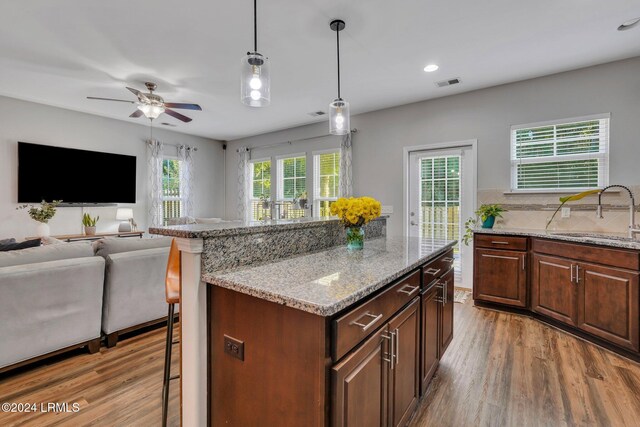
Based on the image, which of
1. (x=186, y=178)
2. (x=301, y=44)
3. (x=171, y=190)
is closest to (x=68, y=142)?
(x=171, y=190)

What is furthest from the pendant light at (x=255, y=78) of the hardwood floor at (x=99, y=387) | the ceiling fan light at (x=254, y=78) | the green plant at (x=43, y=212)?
the green plant at (x=43, y=212)

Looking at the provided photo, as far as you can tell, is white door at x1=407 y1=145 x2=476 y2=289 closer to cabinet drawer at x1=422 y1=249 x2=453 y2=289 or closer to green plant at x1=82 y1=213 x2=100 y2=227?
cabinet drawer at x1=422 y1=249 x2=453 y2=289

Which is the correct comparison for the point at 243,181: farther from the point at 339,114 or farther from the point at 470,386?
the point at 470,386

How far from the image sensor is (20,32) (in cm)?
271

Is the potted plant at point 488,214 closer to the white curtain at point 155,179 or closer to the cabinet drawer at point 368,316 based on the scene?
the cabinet drawer at point 368,316

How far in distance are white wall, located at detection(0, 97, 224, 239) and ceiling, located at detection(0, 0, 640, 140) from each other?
407 mm

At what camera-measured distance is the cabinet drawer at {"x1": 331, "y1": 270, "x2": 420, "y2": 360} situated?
3.39 ft

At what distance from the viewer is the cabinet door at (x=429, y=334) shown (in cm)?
177

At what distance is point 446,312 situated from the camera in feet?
7.25

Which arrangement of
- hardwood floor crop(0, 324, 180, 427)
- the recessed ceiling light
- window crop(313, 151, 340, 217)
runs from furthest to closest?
window crop(313, 151, 340, 217) → the recessed ceiling light → hardwood floor crop(0, 324, 180, 427)

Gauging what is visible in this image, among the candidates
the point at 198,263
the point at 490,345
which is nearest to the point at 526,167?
the point at 490,345

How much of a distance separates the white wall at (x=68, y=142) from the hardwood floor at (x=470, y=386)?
11.1ft

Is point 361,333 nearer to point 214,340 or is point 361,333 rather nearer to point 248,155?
point 214,340

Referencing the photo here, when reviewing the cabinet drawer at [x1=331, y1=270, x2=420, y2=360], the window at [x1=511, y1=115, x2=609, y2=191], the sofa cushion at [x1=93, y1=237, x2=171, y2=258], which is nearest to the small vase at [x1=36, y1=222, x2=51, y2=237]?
the sofa cushion at [x1=93, y1=237, x2=171, y2=258]
